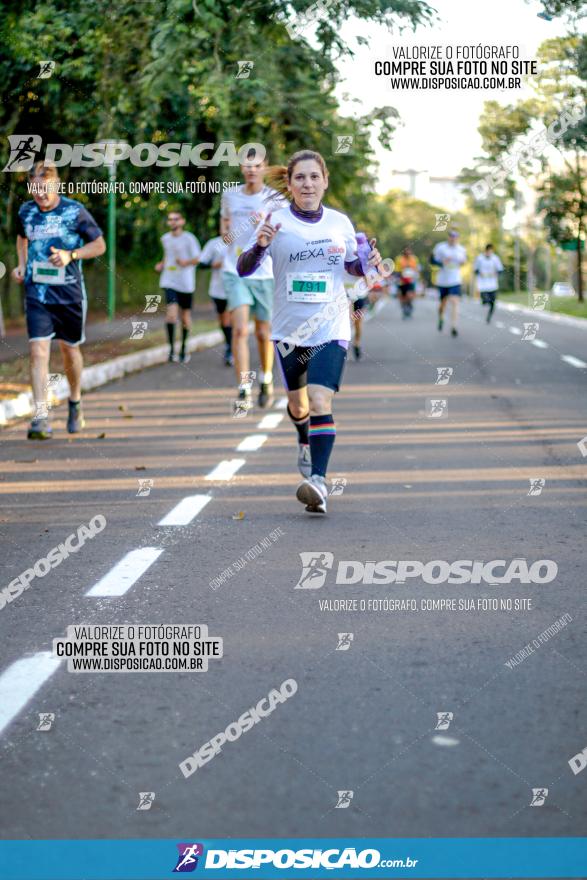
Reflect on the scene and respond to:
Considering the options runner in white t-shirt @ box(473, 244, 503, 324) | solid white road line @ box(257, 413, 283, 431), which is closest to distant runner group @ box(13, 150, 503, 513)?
solid white road line @ box(257, 413, 283, 431)

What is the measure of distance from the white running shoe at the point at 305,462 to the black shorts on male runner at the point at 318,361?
393mm

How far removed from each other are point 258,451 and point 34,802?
6.99 m

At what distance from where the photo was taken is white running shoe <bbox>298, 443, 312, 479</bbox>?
822 cm

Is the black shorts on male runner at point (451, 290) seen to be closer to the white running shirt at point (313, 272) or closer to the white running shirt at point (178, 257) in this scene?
the white running shirt at point (178, 257)

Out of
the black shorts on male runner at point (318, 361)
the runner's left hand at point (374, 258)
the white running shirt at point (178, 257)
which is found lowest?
the black shorts on male runner at point (318, 361)

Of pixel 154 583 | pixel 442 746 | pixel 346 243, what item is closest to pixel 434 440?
pixel 346 243

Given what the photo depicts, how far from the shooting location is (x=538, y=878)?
128 inches

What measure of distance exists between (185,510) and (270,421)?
457 cm

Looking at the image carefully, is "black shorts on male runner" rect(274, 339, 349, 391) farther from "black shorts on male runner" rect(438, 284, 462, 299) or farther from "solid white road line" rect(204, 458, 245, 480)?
"black shorts on male runner" rect(438, 284, 462, 299)

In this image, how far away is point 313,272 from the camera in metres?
8.03

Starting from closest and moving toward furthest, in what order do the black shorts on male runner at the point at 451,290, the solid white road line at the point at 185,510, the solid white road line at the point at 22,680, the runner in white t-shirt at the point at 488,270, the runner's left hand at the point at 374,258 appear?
the solid white road line at the point at 22,680, the solid white road line at the point at 185,510, the runner's left hand at the point at 374,258, the black shorts on male runner at the point at 451,290, the runner in white t-shirt at the point at 488,270

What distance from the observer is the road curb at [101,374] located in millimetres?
13258

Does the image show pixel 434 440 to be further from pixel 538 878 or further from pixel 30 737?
pixel 538 878

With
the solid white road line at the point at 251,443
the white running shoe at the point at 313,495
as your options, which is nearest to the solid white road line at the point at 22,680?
the white running shoe at the point at 313,495
